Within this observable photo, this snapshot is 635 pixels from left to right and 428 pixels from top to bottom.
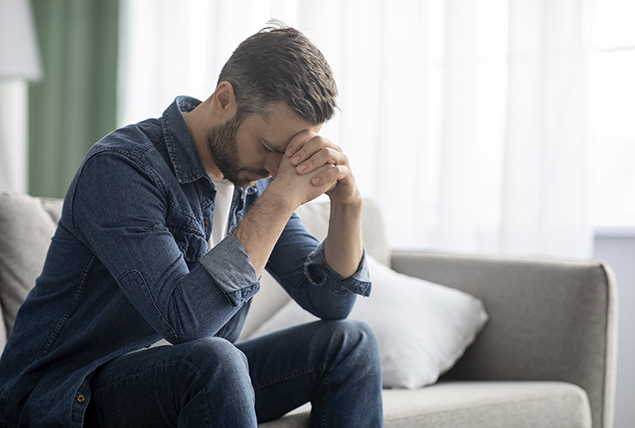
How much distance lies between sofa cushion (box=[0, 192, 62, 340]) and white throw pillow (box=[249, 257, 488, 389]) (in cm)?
53

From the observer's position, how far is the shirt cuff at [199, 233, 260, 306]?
826 millimetres

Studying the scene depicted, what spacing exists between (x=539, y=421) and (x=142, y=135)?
1.00 metres

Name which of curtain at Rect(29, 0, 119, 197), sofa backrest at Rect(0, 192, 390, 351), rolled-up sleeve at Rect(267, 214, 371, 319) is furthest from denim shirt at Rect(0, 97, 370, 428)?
curtain at Rect(29, 0, 119, 197)

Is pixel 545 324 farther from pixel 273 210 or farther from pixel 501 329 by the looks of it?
pixel 273 210

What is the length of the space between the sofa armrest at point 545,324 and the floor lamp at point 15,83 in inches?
69.1

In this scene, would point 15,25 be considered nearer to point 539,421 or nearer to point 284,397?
point 284,397

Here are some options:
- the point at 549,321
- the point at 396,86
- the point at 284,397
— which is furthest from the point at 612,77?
the point at 284,397

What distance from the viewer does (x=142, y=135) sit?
95 centimetres

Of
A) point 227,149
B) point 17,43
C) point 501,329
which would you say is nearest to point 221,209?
point 227,149

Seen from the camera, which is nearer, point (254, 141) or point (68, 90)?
point (254, 141)

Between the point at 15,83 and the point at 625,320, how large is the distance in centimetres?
265

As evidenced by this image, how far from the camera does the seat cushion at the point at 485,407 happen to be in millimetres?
1123

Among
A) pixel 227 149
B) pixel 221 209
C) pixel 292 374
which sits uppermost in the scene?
pixel 227 149

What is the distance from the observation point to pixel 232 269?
0.84 metres
